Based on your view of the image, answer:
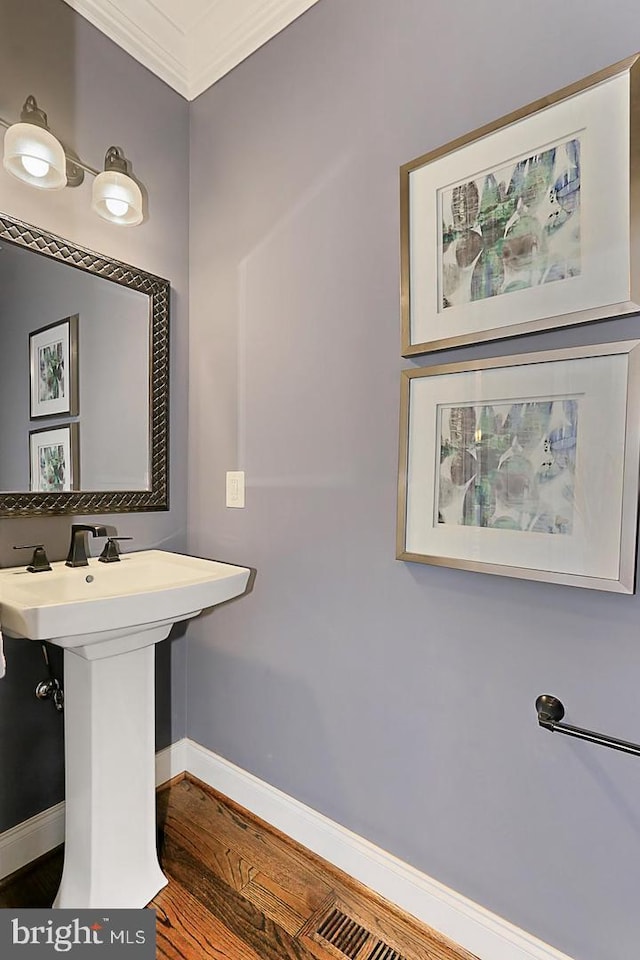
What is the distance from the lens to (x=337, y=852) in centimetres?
143

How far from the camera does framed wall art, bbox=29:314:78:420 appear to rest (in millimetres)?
1464

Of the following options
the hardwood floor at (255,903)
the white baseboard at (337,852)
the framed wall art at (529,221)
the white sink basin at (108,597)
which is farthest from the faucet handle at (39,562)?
the framed wall art at (529,221)

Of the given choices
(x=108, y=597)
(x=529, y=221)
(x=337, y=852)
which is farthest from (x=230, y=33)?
(x=337, y=852)

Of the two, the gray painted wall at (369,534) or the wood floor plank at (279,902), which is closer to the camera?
the gray painted wall at (369,534)

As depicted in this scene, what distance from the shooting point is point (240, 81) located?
1.69 m

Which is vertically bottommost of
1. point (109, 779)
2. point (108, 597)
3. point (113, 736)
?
point (109, 779)

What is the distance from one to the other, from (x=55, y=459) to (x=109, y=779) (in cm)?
88

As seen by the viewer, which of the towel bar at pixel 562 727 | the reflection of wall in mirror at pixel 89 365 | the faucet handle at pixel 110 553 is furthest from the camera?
the faucet handle at pixel 110 553

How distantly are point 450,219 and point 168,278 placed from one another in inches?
41.2

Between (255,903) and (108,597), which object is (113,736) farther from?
(255,903)

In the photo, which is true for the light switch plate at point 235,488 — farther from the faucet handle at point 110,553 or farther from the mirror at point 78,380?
the faucet handle at point 110,553

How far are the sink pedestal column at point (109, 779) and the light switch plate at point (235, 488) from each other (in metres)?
0.51

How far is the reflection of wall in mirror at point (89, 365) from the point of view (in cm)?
140

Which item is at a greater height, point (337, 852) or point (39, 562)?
point (39, 562)
